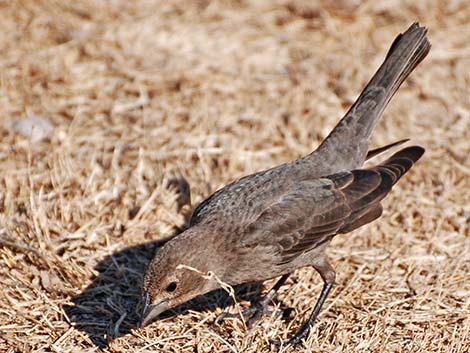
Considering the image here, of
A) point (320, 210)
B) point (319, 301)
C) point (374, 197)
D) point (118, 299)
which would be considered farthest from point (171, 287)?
point (374, 197)

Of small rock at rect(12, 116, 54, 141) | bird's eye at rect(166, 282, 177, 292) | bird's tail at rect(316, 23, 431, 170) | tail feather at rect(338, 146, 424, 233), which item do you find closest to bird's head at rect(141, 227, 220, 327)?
bird's eye at rect(166, 282, 177, 292)

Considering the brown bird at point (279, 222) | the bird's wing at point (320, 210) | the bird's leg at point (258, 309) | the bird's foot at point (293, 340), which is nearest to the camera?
the brown bird at point (279, 222)

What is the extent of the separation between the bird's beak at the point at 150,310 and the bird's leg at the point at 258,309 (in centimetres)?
60

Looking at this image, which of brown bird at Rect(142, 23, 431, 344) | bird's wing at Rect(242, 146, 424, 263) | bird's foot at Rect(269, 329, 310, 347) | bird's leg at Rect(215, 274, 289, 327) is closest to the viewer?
brown bird at Rect(142, 23, 431, 344)

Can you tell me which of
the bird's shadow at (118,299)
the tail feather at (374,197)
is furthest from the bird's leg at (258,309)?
the tail feather at (374,197)

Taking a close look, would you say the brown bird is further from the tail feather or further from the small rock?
the small rock

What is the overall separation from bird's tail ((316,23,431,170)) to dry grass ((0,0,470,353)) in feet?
2.63

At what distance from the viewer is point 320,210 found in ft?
18.5

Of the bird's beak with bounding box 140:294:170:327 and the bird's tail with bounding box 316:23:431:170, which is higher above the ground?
the bird's tail with bounding box 316:23:431:170

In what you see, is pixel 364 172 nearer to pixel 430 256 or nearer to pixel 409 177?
pixel 430 256

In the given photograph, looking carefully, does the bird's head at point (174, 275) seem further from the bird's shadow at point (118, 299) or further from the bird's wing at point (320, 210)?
the bird's wing at point (320, 210)

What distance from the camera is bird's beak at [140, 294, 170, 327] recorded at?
16.6 ft

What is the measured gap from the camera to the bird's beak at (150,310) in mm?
5066

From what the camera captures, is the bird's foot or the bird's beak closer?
the bird's beak
